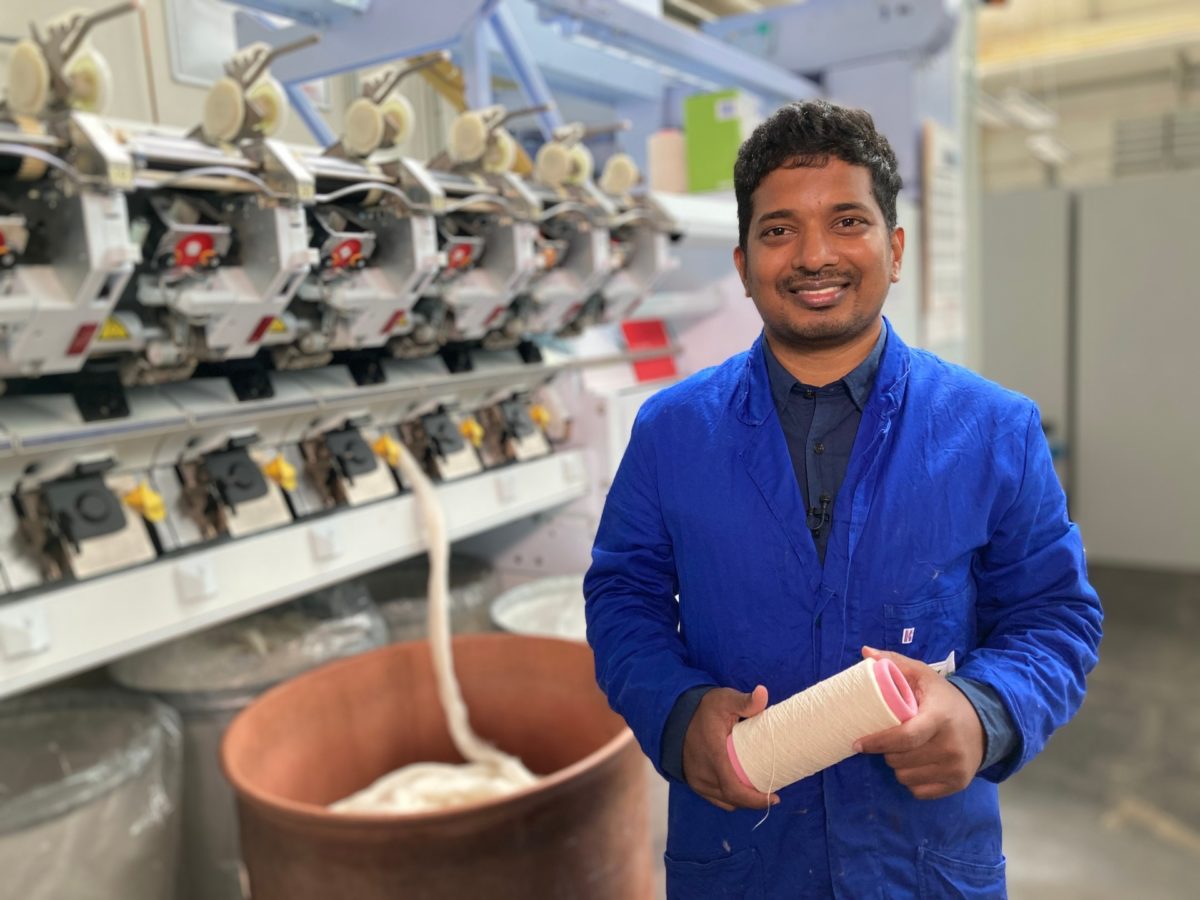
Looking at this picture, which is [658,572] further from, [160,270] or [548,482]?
[548,482]

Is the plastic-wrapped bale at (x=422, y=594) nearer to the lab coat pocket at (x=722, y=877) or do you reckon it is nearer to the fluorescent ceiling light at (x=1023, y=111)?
the lab coat pocket at (x=722, y=877)

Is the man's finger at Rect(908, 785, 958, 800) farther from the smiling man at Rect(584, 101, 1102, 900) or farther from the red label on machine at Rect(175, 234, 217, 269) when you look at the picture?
the red label on machine at Rect(175, 234, 217, 269)

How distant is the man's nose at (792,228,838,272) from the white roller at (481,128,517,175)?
1.04 metres

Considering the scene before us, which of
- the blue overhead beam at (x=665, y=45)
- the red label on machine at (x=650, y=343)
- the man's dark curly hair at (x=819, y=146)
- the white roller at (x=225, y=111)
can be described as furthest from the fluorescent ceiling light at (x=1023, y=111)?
the man's dark curly hair at (x=819, y=146)

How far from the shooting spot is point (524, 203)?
68.6 inches

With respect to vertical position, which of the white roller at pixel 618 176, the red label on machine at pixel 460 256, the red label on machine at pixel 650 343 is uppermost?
the white roller at pixel 618 176

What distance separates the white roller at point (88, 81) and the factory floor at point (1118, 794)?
1.49m

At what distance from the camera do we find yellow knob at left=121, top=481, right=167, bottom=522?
4.67ft

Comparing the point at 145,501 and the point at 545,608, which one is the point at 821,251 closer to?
the point at 145,501

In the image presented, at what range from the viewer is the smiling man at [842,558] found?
84 cm

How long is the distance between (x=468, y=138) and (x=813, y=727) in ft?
4.21

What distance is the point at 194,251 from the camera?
4.33 feet

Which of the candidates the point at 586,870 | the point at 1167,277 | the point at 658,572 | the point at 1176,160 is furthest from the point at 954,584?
the point at 1176,160

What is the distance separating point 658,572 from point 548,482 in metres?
1.23
